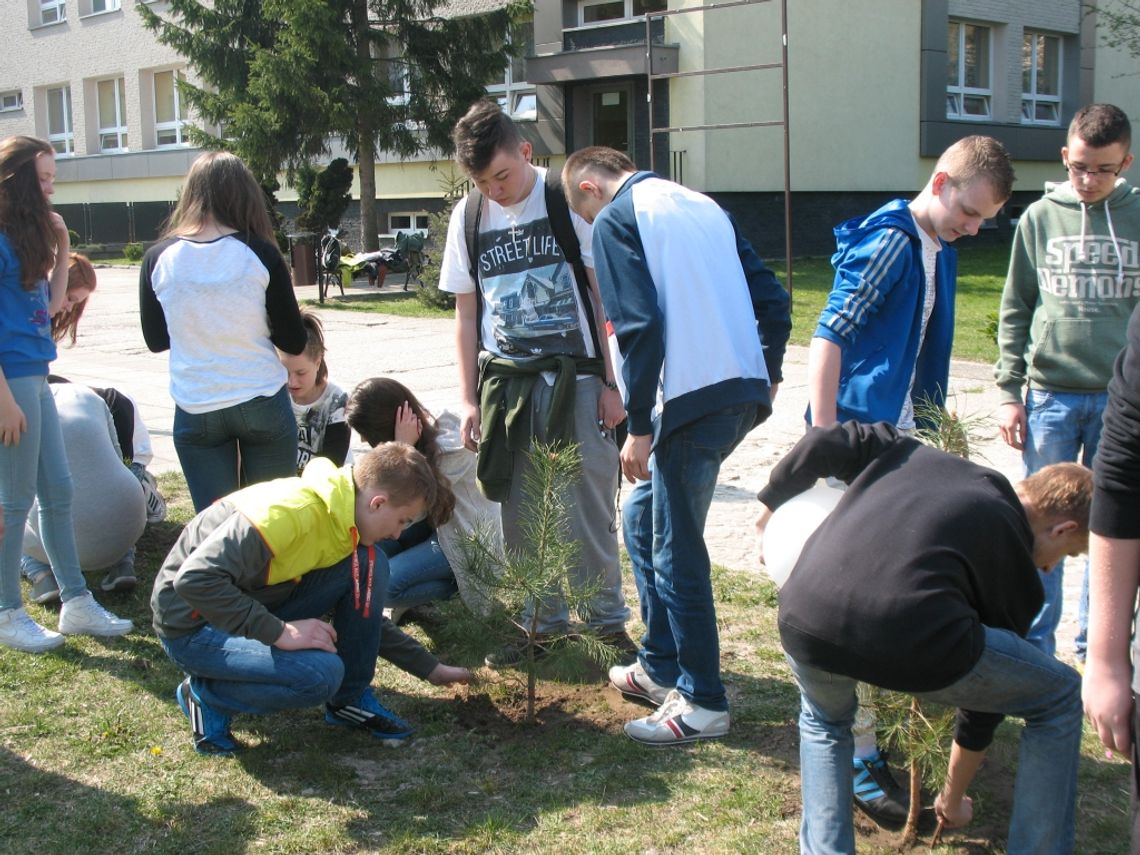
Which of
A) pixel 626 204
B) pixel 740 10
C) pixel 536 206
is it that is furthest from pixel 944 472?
pixel 740 10

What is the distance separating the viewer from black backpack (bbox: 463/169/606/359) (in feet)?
13.1

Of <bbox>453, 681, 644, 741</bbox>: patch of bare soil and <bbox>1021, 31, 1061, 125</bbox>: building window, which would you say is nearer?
<bbox>453, 681, 644, 741</bbox>: patch of bare soil

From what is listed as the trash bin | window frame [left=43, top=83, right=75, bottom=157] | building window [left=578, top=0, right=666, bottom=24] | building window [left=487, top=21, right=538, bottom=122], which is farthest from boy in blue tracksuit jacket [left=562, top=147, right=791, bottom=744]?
window frame [left=43, top=83, right=75, bottom=157]

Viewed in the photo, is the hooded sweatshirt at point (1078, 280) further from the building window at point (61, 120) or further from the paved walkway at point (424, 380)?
the building window at point (61, 120)

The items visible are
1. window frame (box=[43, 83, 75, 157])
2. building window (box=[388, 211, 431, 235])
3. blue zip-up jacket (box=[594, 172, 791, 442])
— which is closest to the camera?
blue zip-up jacket (box=[594, 172, 791, 442])

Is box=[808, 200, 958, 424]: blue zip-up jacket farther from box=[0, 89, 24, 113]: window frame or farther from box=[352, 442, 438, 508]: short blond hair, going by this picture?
box=[0, 89, 24, 113]: window frame

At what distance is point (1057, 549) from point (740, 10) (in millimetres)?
17483

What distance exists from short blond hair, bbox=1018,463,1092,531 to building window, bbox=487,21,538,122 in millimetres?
19177

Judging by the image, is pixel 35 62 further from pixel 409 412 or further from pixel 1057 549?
pixel 1057 549

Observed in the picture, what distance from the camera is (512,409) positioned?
407 centimetres

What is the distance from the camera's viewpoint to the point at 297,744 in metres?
3.62

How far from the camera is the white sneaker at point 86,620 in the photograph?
4426 mm

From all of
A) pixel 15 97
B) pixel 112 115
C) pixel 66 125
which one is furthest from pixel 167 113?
pixel 15 97

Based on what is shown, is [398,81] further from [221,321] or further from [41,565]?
[221,321]
